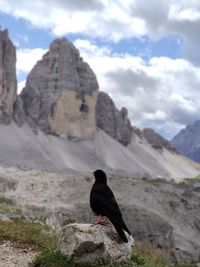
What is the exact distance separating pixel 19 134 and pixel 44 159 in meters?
19.6

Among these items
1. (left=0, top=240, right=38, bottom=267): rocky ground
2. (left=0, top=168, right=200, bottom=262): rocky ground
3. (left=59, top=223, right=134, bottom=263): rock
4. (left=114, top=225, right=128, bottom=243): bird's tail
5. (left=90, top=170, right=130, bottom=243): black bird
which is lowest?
(left=0, top=168, right=200, bottom=262): rocky ground

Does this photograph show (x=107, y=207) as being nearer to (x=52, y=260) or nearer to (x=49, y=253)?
(x=52, y=260)

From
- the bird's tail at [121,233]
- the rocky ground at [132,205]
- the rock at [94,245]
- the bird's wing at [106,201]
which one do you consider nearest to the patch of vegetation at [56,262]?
the rock at [94,245]

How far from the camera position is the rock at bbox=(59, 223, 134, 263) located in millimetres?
11828

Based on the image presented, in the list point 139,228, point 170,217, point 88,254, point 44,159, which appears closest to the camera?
point 88,254

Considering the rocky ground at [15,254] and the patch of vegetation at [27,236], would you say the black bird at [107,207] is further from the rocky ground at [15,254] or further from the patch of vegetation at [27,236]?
the patch of vegetation at [27,236]

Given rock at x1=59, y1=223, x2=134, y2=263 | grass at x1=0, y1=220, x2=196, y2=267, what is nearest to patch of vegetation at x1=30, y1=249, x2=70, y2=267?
grass at x1=0, y1=220, x2=196, y2=267

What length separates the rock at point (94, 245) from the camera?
1183 centimetres

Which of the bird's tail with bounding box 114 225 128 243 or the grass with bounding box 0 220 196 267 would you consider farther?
the grass with bounding box 0 220 196 267

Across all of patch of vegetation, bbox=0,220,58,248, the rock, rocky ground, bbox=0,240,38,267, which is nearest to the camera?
the rock

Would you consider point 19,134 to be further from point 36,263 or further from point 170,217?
point 36,263

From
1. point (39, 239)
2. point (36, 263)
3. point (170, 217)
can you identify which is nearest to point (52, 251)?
point (36, 263)

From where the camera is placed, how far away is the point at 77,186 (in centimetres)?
8825

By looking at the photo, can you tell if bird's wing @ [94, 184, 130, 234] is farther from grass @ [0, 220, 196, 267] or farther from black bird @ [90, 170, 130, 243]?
grass @ [0, 220, 196, 267]
